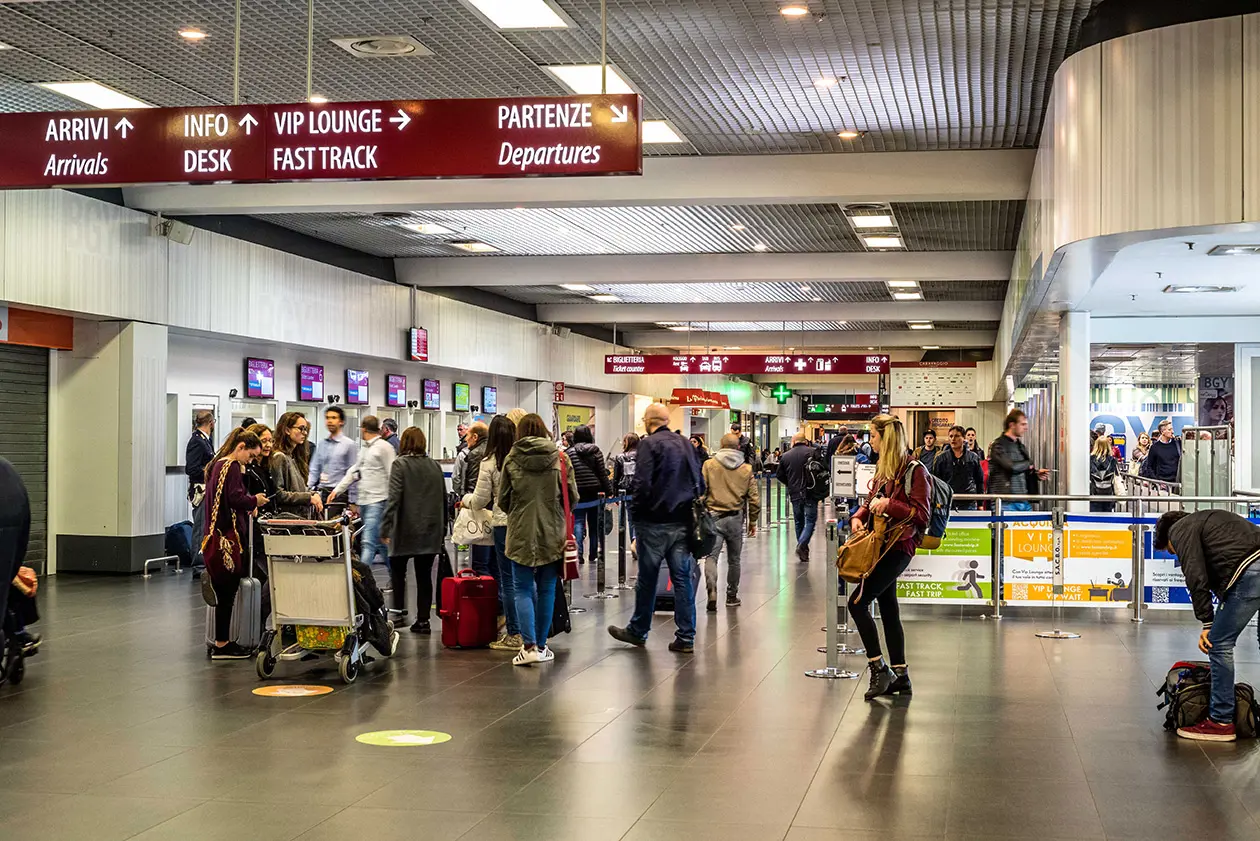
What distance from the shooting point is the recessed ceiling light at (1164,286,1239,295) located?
13.5 metres

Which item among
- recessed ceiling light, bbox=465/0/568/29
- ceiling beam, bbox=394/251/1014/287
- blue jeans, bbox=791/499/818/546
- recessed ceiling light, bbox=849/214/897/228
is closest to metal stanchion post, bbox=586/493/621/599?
blue jeans, bbox=791/499/818/546

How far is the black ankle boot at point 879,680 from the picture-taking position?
7469mm

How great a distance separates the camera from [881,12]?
860cm

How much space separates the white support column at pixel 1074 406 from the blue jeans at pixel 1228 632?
578cm

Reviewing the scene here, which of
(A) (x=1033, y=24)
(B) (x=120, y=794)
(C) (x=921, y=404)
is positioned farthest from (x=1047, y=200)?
(C) (x=921, y=404)

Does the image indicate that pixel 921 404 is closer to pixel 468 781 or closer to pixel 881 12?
pixel 881 12

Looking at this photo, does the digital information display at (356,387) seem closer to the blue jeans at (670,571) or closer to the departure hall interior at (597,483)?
the departure hall interior at (597,483)

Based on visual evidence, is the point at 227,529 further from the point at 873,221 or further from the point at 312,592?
the point at 873,221

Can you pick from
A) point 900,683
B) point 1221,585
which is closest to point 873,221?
point 900,683

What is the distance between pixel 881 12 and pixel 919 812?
18.0 feet

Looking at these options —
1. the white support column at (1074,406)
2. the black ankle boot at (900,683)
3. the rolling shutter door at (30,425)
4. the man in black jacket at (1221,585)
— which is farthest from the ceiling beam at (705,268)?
the man in black jacket at (1221,585)

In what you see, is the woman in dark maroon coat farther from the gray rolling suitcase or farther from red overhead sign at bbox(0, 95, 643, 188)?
red overhead sign at bbox(0, 95, 643, 188)

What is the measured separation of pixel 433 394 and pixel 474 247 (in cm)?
452

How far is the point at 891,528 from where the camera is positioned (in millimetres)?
7562
